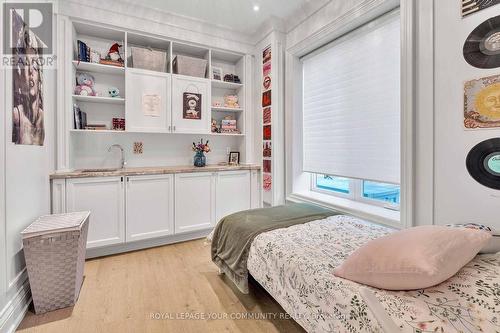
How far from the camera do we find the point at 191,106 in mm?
3133

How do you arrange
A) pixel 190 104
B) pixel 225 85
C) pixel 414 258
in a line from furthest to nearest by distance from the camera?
1. pixel 225 85
2. pixel 190 104
3. pixel 414 258

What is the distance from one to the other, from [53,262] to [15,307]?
302 mm

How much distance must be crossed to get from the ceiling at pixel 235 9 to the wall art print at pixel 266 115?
3.58 ft

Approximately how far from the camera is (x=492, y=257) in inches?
44.1

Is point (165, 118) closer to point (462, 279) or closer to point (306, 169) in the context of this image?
point (306, 169)

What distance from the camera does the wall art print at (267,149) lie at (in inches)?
125

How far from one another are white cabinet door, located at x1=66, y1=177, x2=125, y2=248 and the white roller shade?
2200 millimetres

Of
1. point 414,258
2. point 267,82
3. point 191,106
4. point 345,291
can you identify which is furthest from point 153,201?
point 414,258

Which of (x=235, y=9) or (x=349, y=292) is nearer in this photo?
(x=349, y=292)

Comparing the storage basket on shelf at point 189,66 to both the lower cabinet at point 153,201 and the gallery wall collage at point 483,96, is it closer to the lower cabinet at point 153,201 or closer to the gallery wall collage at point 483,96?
the lower cabinet at point 153,201

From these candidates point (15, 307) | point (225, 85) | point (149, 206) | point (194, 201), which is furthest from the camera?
point (225, 85)

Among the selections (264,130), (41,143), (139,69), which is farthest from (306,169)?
(41,143)

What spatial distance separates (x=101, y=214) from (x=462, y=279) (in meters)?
2.84

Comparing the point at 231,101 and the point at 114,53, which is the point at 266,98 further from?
the point at 114,53
